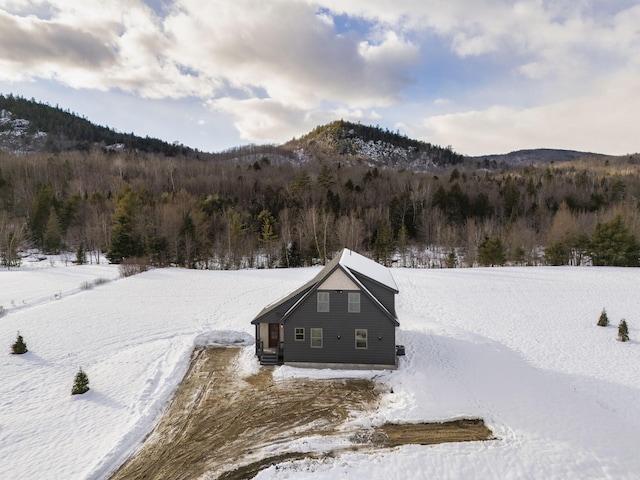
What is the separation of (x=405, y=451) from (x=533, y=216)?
70765mm

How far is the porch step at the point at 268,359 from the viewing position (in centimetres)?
1908

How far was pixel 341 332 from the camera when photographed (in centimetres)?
1869

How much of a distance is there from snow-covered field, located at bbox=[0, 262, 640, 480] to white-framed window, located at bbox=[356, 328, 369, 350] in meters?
1.64

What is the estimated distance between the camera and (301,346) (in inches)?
744

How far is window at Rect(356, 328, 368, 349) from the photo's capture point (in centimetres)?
1862

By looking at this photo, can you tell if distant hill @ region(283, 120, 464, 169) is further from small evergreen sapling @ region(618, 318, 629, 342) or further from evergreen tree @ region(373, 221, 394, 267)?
small evergreen sapling @ region(618, 318, 629, 342)

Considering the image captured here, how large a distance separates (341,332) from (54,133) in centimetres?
17167

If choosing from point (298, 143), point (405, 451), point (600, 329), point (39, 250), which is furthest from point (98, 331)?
point (298, 143)

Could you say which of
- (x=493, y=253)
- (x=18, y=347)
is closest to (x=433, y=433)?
(x=18, y=347)

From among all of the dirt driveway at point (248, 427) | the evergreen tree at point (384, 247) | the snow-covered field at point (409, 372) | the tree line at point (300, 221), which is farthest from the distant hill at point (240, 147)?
the dirt driveway at point (248, 427)

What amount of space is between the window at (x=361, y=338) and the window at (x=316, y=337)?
6.68 ft

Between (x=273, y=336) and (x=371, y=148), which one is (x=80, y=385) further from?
(x=371, y=148)

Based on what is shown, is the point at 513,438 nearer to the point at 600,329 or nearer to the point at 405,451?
the point at 405,451

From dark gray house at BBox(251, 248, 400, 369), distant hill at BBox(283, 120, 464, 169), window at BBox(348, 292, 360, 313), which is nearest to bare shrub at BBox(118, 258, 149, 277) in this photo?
dark gray house at BBox(251, 248, 400, 369)
